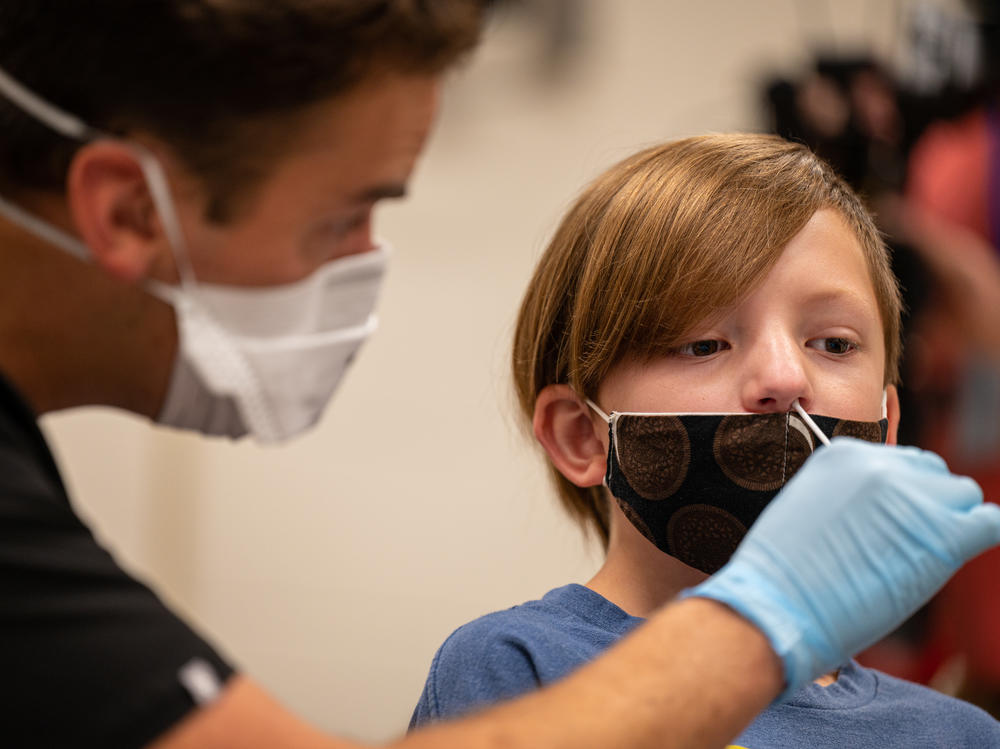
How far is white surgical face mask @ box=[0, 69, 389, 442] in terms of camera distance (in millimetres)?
811

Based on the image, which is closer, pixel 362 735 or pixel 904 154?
pixel 904 154

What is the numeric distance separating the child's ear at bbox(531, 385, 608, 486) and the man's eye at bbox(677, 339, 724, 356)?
143 millimetres

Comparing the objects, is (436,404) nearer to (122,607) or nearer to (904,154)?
(904,154)

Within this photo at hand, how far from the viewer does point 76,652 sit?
0.67m

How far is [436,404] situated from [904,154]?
5.10ft

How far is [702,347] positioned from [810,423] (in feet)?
0.49

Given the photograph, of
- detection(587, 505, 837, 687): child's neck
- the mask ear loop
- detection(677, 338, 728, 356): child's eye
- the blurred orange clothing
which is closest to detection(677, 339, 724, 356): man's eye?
detection(677, 338, 728, 356): child's eye

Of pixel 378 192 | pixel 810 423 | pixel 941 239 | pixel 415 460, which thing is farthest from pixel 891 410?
pixel 415 460

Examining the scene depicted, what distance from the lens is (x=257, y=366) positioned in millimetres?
927

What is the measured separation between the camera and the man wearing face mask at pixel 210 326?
26.7 inches

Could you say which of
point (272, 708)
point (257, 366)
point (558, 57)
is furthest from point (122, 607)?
point (558, 57)

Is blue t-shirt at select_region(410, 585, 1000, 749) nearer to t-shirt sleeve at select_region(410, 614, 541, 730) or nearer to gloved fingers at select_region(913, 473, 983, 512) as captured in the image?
t-shirt sleeve at select_region(410, 614, 541, 730)

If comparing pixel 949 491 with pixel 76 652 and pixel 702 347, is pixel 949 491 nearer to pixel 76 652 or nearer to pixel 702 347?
pixel 702 347

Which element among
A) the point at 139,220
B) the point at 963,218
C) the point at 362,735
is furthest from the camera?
the point at 362,735
